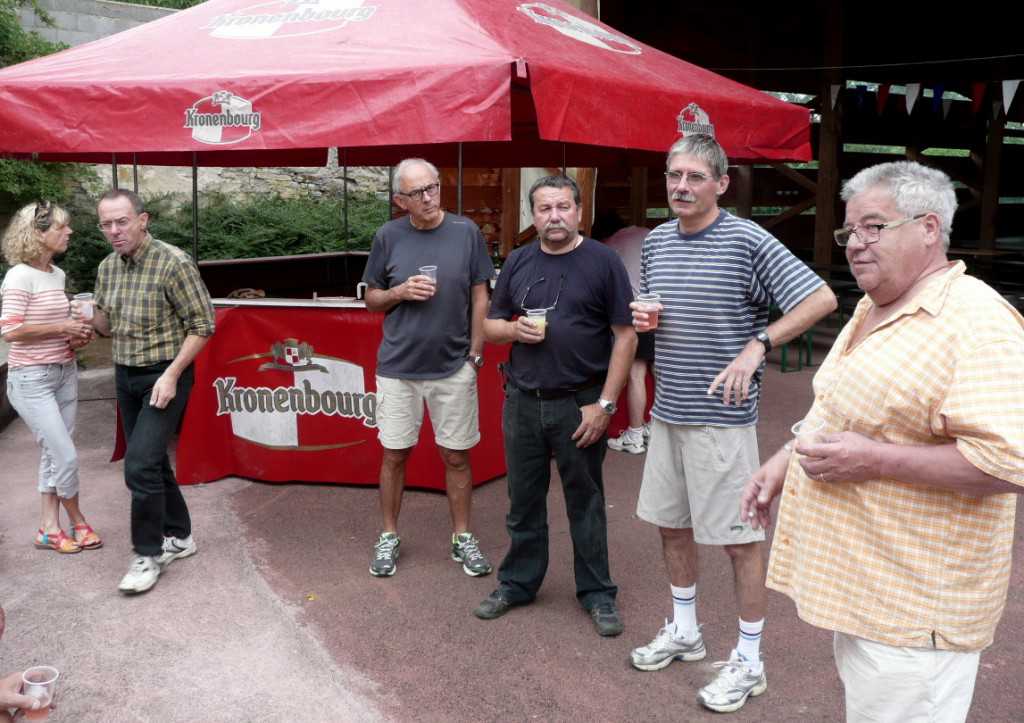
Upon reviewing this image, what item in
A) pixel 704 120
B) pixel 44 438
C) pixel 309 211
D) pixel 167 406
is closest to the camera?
pixel 167 406

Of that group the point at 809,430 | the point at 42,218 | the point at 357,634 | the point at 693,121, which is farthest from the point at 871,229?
the point at 42,218

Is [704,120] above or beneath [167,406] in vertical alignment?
above

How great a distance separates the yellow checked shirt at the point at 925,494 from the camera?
1955 millimetres

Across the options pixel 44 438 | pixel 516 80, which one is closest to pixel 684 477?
pixel 516 80

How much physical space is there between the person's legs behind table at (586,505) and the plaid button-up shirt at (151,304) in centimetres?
184

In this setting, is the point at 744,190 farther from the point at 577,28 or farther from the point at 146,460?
the point at 146,460

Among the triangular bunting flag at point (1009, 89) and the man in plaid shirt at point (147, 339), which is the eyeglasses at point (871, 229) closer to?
the man in plaid shirt at point (147, 339)

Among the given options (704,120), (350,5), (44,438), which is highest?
(350,5)

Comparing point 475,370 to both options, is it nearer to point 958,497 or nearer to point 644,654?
point 644,654

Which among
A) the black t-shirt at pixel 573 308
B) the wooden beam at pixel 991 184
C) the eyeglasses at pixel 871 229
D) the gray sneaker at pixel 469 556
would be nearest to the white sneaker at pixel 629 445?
the gray sneaker at pixel 469 556

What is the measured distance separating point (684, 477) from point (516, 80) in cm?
A: 224

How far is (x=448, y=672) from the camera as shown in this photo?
3.79 m

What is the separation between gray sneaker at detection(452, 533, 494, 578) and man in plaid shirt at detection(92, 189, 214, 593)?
1439 mm

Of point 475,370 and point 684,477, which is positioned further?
point 475,370
